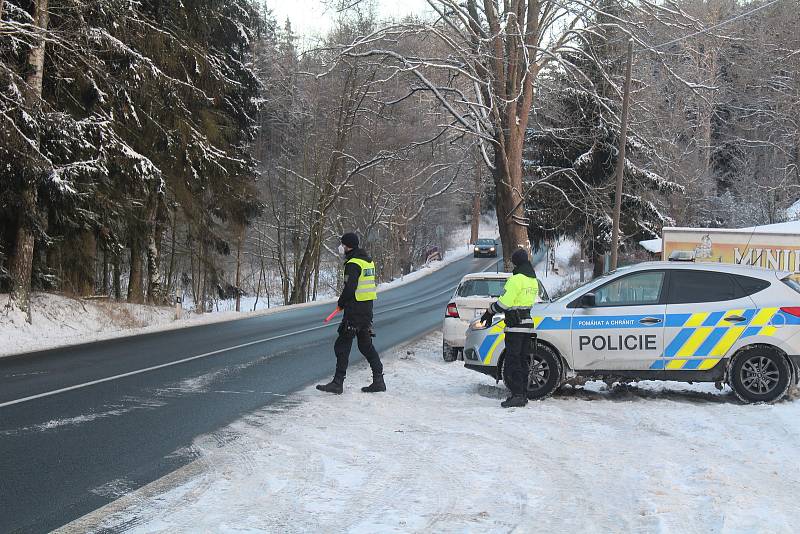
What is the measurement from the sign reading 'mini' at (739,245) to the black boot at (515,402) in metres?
9.91

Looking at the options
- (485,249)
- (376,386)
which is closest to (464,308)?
(376,386)

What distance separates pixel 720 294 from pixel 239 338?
1079 cm

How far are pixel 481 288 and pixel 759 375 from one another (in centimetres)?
638

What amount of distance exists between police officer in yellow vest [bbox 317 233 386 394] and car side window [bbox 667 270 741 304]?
374 centimetres

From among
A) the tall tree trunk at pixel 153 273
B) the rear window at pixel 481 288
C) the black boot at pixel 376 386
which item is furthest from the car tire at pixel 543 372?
the tall tree trunk at pixel 153 273

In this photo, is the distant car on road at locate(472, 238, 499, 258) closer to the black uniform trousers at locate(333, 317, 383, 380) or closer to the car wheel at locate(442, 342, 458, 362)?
the car wheel at locate(442, 342, 458, 362)

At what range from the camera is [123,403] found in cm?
942

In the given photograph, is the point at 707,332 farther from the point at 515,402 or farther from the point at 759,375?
the point at 515,402

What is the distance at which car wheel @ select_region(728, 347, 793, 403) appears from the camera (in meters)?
9.60

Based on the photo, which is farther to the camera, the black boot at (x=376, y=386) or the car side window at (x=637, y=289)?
→ the black boot at (x=376, y=386)

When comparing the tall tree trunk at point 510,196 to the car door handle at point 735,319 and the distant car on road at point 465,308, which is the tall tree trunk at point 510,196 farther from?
the car door handle at point 735,319

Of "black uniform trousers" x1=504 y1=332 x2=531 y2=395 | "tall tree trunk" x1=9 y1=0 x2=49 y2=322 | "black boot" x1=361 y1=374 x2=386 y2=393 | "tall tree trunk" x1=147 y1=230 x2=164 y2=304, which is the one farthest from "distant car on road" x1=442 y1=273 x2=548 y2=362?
"tall tree trunk" x1=147 y1=230 x2=164 y2=304

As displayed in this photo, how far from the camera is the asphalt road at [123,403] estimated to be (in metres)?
6.08

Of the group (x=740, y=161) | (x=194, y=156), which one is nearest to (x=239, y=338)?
(x=194, y=156)
